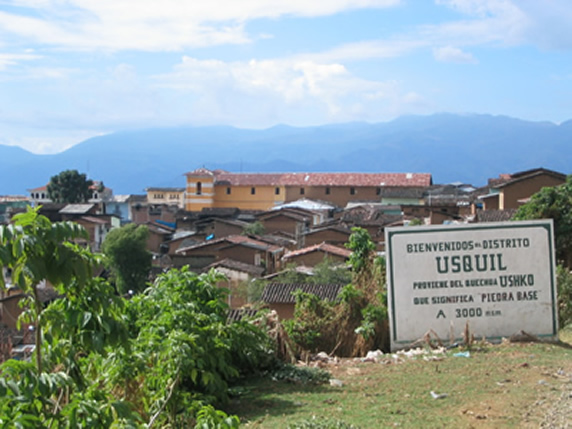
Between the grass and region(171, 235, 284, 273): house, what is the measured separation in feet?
85.1

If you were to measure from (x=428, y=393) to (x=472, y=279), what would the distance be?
2.74 meters

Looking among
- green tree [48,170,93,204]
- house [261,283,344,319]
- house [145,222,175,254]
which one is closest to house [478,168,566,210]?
house [145,222,175,254]

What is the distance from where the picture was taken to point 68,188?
251 ft

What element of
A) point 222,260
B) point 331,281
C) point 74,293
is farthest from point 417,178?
point 74,293

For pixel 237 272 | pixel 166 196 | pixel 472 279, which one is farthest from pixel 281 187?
pixel 472 279

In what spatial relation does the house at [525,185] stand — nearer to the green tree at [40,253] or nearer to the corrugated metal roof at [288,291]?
the corrugated metal roof at [288,291]

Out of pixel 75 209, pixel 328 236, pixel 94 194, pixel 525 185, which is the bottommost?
pixel 328 236

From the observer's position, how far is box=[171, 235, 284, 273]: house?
115 ft

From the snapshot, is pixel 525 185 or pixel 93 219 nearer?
pixel 525 185

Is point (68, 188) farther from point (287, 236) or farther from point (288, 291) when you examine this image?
point (288, 291)

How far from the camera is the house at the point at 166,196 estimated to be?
270ft

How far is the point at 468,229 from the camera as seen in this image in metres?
9.53

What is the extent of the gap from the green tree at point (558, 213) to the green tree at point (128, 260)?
21.6m

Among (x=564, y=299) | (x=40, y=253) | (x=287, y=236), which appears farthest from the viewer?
(x=287, y=236)
